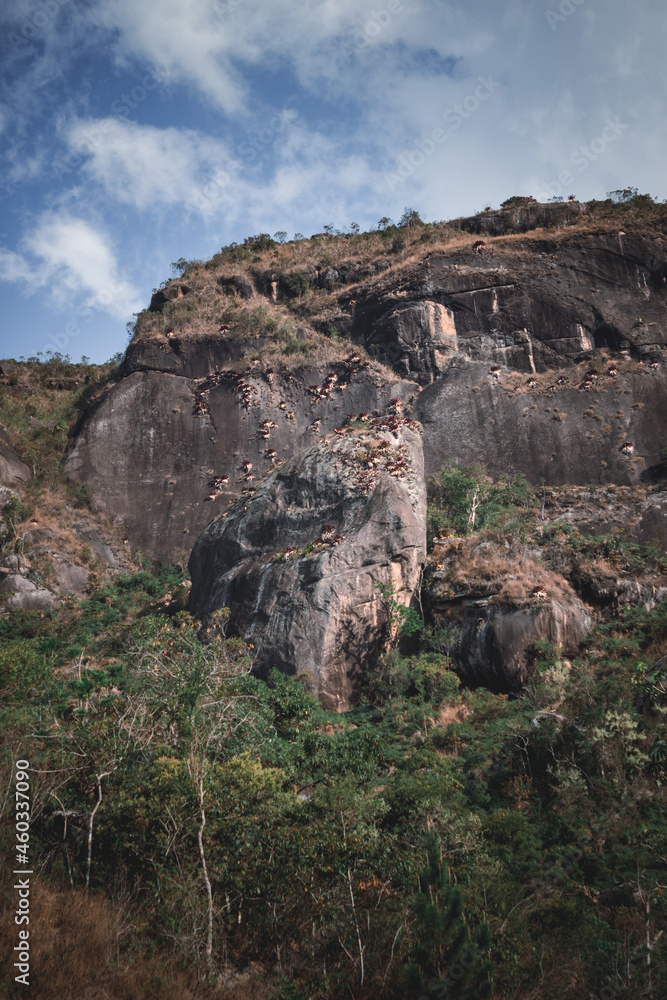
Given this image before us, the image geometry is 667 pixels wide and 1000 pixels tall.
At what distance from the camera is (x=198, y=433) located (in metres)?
31.7

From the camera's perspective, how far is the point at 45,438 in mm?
32875

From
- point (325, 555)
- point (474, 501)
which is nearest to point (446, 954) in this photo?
point (325, 555)

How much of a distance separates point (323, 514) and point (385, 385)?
12.8 metres

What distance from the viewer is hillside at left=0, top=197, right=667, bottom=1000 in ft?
27.9

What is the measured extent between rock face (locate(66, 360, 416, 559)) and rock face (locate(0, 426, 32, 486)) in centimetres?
215

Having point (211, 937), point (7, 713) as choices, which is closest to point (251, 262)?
point (7, 713)

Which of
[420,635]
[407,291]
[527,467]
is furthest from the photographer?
[407,291]

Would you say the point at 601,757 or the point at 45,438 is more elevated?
the point at 45,438

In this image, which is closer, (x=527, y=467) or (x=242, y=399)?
(x=527, y=467)

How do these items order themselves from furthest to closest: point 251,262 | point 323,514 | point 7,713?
point 251,262
point 323,514
point 7,713

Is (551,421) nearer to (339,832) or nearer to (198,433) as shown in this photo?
(198,433)

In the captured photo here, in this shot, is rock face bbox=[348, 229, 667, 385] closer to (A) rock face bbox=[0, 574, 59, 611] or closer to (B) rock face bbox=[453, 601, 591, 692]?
(B) rock face bbox=[453, 601, 591, 692]

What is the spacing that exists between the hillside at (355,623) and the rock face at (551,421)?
0.14 m

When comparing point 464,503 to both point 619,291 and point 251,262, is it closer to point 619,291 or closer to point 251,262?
point 619,291
